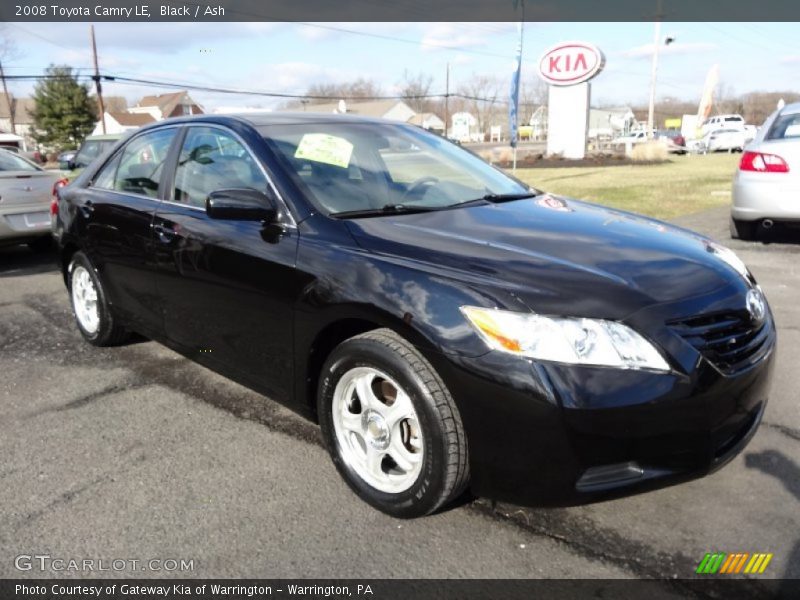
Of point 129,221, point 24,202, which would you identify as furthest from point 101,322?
point 24,202

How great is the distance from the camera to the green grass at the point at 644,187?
448 inches

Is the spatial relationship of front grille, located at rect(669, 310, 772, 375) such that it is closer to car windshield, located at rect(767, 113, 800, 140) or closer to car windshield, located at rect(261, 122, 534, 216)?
car windshield, located at rect(261, 122, 534, 216)

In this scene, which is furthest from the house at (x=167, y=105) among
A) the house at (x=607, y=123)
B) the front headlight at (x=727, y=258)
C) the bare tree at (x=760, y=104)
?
the front headlight at (x=727, y=258)

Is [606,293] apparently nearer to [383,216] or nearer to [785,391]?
[383,216]

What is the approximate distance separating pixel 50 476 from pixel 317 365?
1.35 meters

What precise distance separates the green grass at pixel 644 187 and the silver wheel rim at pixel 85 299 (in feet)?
27.7

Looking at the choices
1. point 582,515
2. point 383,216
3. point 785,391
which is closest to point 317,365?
point 383,216

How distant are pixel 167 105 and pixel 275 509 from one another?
3858 inches

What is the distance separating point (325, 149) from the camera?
10.7 ft

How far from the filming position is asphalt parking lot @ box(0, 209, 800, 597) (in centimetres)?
232

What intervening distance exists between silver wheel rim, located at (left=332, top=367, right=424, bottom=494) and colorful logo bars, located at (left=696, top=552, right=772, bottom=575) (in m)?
1.06

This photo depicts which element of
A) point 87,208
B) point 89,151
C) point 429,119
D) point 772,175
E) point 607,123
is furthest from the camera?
point 429,119

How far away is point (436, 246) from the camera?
2.56m

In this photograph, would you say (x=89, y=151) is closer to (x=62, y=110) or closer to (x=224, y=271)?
(x=224, y=271)
